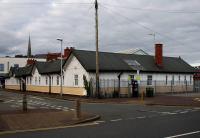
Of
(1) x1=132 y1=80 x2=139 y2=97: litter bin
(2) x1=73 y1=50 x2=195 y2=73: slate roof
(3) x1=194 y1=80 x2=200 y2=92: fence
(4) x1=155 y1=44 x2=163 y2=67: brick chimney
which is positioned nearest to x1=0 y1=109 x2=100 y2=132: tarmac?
(2) x1=73 y1=50 x2=195 y2=73: slate roof

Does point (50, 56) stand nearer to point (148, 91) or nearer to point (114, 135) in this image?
point (148, 91)

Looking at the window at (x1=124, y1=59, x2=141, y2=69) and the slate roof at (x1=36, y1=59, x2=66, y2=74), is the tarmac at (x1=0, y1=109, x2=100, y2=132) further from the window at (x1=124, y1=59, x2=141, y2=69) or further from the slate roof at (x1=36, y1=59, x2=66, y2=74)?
the slate roof at (x1=36, y1=59, x2=66, y2=74)

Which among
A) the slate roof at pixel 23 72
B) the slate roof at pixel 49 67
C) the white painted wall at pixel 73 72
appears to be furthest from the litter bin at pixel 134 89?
the slate roof at pixel 23 72

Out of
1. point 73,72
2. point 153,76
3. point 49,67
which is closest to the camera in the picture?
point 73,72

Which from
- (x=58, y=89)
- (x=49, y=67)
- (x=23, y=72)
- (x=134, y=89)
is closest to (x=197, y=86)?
(x=134, y=89)

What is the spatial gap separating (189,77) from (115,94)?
17980 mm

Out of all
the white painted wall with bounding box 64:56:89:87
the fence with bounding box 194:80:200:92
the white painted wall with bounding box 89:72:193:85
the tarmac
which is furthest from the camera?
the fence with bounding box 194:80:200:92

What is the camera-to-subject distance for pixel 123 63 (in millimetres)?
45969

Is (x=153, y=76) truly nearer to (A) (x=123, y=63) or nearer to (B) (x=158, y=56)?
(B) (x=158, y=56)

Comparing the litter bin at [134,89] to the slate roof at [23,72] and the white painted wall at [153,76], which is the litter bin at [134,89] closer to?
the white painted wall at [153,76]

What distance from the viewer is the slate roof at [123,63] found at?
139 ft

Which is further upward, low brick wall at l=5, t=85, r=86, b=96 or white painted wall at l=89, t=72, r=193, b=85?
white painted wall at l=89, t=72, r=193, b=85

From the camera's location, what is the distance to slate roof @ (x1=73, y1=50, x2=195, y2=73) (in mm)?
42469

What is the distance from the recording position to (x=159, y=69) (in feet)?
162
